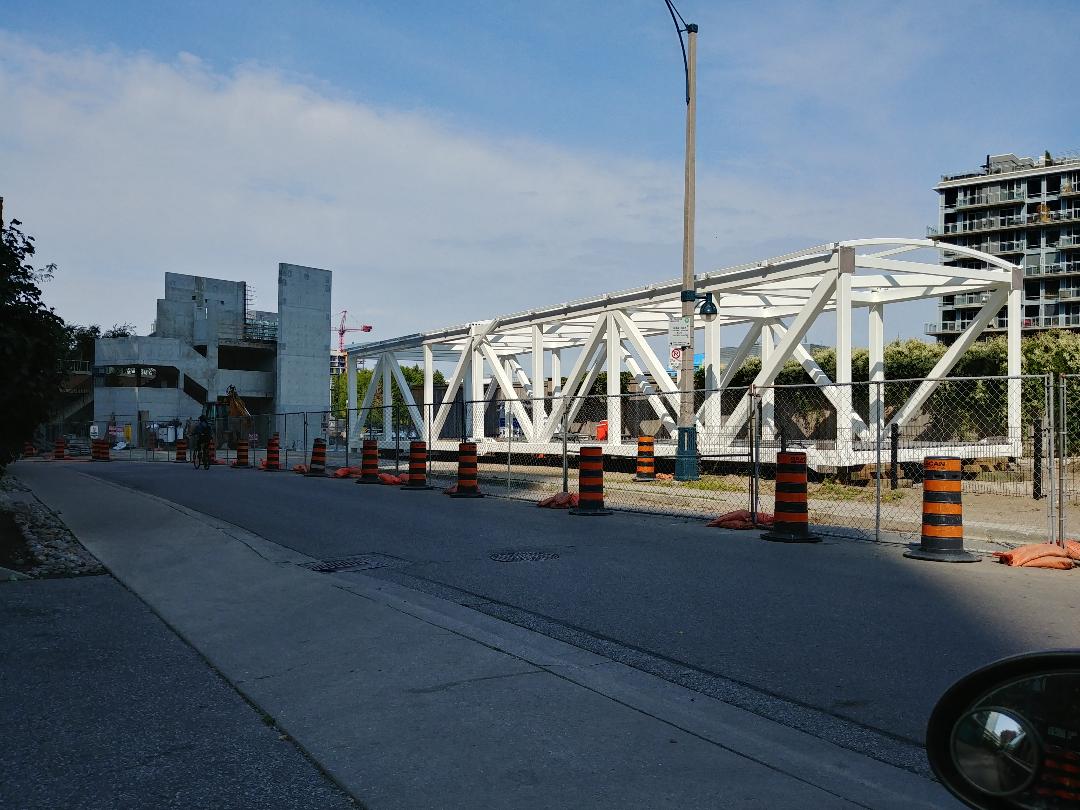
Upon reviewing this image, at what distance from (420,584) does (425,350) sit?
97.6ft

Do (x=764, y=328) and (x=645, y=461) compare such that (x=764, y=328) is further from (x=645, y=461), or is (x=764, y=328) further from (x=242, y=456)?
(x=242, y=456)

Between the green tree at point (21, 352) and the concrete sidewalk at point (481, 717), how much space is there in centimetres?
342

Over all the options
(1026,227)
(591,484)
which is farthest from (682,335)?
(1026,227)

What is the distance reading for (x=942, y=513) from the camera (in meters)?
10.1

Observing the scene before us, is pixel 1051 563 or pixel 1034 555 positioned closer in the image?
pixel 1051 563

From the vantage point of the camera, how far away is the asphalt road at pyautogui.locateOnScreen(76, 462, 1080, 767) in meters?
5.34

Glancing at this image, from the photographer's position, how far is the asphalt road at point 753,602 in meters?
5.34

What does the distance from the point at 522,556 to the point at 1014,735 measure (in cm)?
882

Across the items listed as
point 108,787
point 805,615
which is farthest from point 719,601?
point 108,787

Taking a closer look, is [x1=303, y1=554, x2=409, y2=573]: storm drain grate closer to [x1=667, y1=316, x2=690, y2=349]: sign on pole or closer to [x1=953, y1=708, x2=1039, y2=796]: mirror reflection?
[x1=953, y1=708, x2=1039, y2=796]: mirror reflection

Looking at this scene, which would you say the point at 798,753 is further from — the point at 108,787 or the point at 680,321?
the point at 680,321

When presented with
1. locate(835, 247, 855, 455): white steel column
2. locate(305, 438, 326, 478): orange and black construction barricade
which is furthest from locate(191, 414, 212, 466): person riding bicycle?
locate(835, 247, 855, 455): white steel column

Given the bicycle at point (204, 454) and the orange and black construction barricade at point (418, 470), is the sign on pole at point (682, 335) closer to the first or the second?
the orange and black construction barricade at point (418, 470)

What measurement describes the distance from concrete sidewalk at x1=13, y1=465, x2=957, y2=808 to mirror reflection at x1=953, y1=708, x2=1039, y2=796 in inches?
77.7
